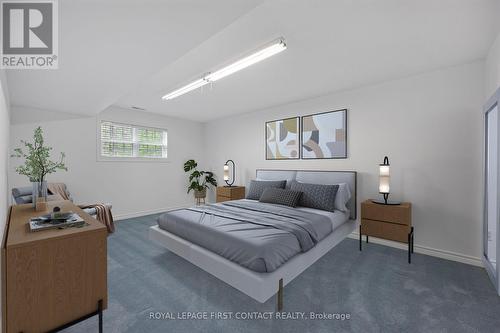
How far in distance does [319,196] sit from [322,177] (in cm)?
61

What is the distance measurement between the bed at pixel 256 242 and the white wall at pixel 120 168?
2433 mm

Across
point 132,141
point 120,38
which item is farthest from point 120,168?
point 120,38

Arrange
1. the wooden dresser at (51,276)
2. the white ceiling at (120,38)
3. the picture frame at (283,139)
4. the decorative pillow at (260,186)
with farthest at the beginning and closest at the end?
the picture frame at (283,139)
the decorative pillow at (260,186)
the white ceiling at (120,38)
the wooden dresser at (51,276)

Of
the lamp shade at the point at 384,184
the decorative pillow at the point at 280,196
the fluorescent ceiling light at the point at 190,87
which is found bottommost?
the decorative pillow at the point at 280,196

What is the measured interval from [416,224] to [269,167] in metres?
2.73

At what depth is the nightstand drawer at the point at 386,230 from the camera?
2751 mm

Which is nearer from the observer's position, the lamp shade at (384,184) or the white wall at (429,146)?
the white wall at (429,146)

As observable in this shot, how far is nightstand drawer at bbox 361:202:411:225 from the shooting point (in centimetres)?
276

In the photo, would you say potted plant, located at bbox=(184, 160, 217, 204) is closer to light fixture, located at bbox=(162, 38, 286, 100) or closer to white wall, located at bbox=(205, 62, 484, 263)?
light fixture, located at bbox=(162, 38, 286, 100)

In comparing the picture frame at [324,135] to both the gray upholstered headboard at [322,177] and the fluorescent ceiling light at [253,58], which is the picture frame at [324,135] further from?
the fluorescent ceiling light at [253,58]

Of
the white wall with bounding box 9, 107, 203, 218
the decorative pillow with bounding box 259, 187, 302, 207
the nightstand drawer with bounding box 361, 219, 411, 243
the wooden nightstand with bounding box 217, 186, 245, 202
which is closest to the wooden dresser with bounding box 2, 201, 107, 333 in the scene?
the decorative pillow with bounding box 259, 187, 302, 207

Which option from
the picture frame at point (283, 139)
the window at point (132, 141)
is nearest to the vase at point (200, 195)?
the window at point (132, 141)

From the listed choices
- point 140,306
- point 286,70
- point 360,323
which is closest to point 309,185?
point 286,70

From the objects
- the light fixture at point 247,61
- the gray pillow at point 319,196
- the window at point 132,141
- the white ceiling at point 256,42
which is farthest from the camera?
the window at point 132,141
